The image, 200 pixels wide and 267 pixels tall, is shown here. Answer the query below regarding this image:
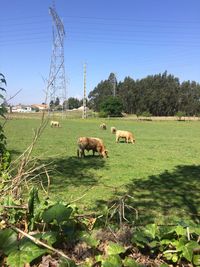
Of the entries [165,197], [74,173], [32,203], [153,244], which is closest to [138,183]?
[165,197]

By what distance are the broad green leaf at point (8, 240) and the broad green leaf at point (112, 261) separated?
545 millimetres

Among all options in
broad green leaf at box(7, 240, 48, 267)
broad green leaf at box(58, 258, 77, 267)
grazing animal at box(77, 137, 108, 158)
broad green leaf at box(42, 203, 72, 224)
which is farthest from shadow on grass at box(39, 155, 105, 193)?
broad green leaf at box(58, 258, 77, 267)

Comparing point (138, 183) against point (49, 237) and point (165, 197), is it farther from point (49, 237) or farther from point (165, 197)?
point (49, 237)

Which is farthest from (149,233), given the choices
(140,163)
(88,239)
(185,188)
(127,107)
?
(127,107)

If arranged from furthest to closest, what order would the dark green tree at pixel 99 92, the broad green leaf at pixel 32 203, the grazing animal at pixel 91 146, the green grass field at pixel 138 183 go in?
the dark green tree at pixel 99 92 → the grazing animal at pixel 91 146 → the green grass field at pixel 138 183 → the broad green leaf at pixel 32 203

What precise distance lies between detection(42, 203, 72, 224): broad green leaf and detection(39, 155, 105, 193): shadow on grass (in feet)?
15.2

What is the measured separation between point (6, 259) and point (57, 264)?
A: 312 mm

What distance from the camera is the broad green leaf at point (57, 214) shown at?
2402 mm

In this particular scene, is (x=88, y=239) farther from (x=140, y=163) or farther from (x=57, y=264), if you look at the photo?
(x=140, y=163)

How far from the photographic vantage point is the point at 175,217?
6.82 m

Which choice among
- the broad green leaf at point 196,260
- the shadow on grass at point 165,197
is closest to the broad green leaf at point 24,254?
the broad green leaf at point 196,260

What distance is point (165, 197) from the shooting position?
28.0 ft

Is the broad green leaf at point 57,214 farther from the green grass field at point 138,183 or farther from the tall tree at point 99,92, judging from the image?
the tall tree at point 99,92

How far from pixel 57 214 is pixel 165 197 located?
6430 millimetres
